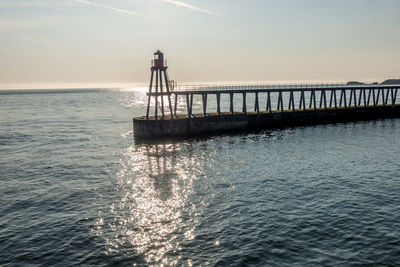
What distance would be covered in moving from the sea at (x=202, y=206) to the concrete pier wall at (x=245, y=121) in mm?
6688

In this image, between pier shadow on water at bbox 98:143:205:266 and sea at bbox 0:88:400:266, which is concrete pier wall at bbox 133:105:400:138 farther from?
pier shadow on water at bbox 98:143:205:266

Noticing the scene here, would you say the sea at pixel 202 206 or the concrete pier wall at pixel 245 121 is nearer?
the sea at pixel 202 206

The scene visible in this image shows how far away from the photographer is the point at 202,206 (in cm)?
2039

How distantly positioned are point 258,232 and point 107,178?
584 inches

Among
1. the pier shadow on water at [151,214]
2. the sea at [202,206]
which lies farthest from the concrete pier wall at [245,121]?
the pier shadow on water at [151,214]

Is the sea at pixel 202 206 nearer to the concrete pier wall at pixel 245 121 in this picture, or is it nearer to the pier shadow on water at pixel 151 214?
the pier shadow on water at pixel 151 214

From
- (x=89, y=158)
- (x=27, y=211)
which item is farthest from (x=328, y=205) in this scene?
(x=89, y=158)

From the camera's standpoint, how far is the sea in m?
14.9

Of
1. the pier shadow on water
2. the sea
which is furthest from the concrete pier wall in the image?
the pier shadow on water

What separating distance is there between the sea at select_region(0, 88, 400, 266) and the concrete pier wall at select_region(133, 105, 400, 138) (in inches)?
263

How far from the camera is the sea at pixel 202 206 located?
14.9 metres

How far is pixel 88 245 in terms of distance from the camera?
15688 millimetres

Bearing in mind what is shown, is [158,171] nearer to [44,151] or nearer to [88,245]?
[88,245]

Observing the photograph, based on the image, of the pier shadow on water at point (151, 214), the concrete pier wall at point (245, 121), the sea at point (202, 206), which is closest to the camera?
the sea at point (202, 206)
